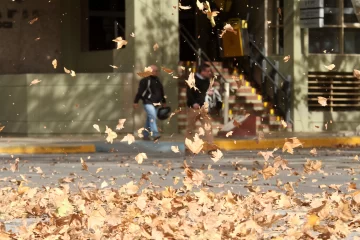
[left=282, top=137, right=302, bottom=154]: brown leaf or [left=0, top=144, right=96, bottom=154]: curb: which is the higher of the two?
[left=282, top=137, right=302, bottom=154]: brown leaf

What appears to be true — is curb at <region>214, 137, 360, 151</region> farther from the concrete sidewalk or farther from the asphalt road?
the asphalt road

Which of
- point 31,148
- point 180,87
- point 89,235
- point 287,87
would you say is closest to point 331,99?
point 287,87

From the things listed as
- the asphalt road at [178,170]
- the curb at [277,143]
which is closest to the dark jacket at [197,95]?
the asphalt road at [178,170]

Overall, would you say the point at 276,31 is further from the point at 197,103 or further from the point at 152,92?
the point at 197,103

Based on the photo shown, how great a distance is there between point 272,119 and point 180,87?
97.0 inches

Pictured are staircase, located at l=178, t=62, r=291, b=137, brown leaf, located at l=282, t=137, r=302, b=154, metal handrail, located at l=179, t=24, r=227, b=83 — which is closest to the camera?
brown leaf, located at l=282, t=137, r=302, b=154

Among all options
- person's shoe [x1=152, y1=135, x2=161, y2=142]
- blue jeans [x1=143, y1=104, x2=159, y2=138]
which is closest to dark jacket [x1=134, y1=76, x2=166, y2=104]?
blue jeans [x1=143, y1=104, x2=159, y2=138]

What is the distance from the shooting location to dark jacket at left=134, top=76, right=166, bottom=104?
23.8 m

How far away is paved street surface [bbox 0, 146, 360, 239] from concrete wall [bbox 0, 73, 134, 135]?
15.3ft

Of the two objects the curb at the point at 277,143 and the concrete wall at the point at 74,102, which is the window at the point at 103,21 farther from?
the curb at the point at 277,143

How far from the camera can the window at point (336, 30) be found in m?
29.0

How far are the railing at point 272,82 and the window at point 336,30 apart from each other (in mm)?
1104

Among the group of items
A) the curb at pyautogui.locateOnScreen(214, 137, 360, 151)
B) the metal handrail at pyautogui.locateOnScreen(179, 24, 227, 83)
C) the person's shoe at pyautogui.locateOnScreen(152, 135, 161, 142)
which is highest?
the metal handrail at pyautogui.locateOnScreen(179, 24, 227, 83)

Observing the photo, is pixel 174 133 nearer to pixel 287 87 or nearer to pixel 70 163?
pixel 287 87
